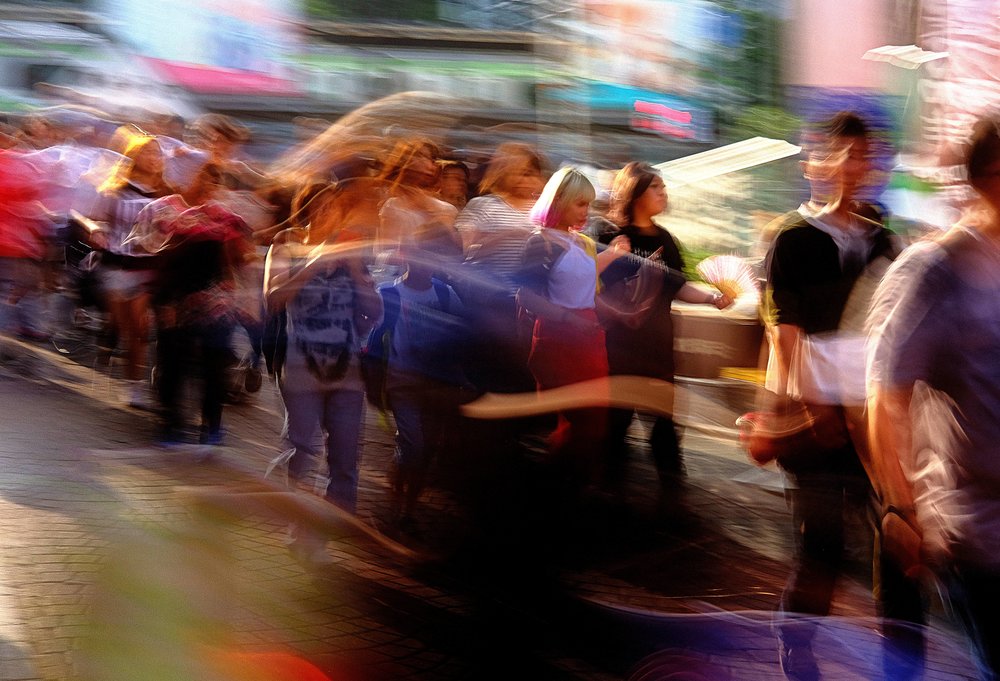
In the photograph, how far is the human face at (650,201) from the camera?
461 centimetres

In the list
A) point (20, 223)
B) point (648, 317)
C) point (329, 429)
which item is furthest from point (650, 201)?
point (20, 223)

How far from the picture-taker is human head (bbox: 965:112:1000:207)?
208cm

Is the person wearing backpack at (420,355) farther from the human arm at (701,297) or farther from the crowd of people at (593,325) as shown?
the human arm at (701,297)

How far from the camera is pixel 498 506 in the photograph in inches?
134

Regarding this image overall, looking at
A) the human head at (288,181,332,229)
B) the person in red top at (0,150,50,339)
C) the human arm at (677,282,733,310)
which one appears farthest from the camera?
the person in red top at (0,150,50,339)

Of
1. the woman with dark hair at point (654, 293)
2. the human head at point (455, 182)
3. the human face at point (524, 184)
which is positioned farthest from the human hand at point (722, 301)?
the human head at point (455, 182)

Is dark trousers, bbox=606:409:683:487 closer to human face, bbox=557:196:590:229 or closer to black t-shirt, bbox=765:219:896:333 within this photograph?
human face, bbox=557:196:590:229

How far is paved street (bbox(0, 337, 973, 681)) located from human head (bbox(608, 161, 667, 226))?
100 centimetres

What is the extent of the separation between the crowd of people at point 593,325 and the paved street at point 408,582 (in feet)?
0.41

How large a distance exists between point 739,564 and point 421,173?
5.65 feet

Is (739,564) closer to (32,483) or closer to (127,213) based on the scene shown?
(32,483)

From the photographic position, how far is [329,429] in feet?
12.1

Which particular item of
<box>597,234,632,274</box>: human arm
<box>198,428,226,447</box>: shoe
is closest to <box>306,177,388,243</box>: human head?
<box>597,234,632,274</box>: human arm

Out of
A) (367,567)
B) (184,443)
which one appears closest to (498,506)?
(367,567)
